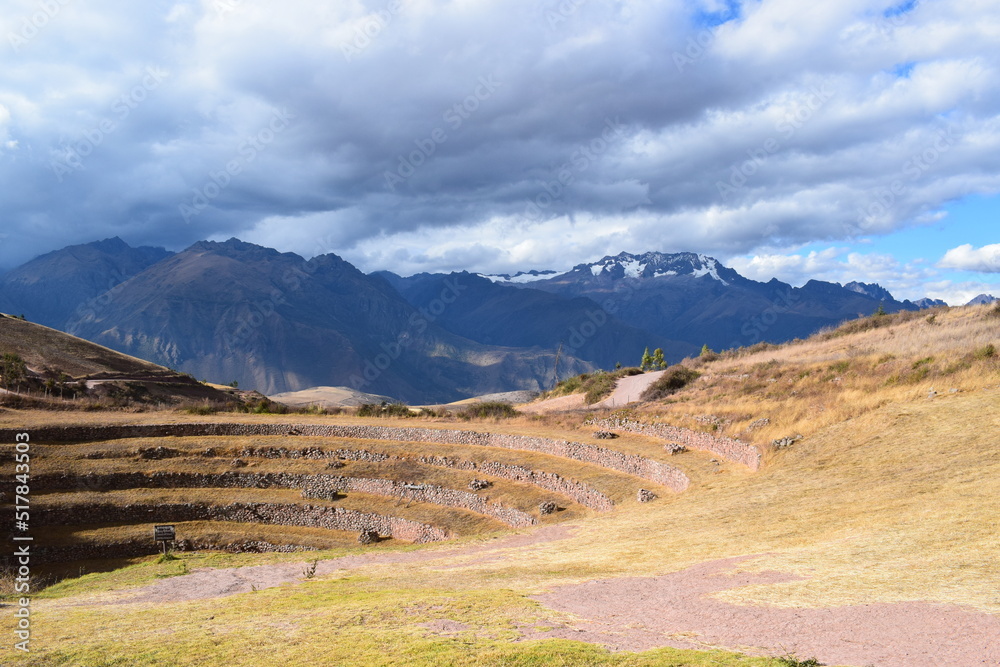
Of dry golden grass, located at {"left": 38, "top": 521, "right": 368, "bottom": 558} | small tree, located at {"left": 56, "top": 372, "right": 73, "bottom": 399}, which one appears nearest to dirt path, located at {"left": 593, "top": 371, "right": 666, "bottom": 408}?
dry golden grass, located at {"left": 38, "top": 521, "right": 368, "bottom": 558}

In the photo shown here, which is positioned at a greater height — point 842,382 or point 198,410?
point 842,382

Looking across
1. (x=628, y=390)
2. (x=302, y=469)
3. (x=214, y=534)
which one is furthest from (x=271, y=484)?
(x=628, y=390)

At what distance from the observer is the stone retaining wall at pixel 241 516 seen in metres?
37.2

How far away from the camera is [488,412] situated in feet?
194

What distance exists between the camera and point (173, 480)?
42062 millimetres

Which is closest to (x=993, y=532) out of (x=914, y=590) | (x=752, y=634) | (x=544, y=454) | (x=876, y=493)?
(x=914, y=590)

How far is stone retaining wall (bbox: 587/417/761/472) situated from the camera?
29266mm

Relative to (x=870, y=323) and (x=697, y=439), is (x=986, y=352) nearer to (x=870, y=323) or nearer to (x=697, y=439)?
(x=697, y=439)

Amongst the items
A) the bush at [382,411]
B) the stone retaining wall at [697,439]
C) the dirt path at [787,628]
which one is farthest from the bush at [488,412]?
the dirt path at [787,628]

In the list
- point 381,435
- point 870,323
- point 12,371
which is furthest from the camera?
point 870,323

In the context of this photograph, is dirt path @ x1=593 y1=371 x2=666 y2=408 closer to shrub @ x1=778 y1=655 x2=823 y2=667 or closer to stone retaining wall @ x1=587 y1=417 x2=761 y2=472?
stone retaining wall @ x1=587 y1=417 x2=761 y2=472

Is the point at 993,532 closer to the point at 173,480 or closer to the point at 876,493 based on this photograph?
the point at 876,493

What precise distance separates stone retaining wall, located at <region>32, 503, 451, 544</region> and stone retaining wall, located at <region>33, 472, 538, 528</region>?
1957mm

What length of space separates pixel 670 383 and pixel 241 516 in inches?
1495
